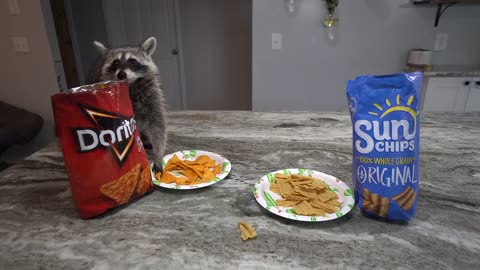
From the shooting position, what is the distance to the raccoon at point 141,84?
88cm

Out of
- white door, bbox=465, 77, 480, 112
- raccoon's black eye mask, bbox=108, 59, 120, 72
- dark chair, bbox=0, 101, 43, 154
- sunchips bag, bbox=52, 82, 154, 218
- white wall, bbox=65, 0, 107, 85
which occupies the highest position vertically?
white wall, bbox=65, 0, 107, 85

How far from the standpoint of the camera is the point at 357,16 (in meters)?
2.37

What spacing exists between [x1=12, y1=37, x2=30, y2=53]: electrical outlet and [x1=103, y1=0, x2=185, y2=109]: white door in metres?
1.00

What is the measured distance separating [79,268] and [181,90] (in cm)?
325

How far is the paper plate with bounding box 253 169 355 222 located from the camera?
0.58m

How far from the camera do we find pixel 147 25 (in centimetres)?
334

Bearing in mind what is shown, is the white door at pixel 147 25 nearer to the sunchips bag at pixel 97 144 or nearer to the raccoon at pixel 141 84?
the raccoon at pixel 141 84

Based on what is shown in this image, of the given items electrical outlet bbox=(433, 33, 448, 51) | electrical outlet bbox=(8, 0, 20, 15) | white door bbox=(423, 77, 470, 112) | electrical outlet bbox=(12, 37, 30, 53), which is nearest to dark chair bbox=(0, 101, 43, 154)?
electrical outlet bbox=(12, 37, 30, 53)

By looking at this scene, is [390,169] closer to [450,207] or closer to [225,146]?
[450,207]

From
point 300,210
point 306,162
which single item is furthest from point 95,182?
point 306,162

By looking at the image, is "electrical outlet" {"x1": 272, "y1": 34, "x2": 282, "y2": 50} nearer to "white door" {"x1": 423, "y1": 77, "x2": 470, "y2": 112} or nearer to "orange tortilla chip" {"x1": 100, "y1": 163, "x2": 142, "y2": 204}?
"white door" {"x1": 423, "y1": 77, "x2": 470, "y2": 112}

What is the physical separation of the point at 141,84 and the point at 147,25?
9.03 feet

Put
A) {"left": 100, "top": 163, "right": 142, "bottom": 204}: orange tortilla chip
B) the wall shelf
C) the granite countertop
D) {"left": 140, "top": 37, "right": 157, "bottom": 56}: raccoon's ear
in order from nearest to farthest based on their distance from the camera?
the granite countertop
{"left": 100, "top": 163, "right": 142, "bottom": 204}: orange tortilla chip
{"left": 140, "top": 37, "right": 157, "bottom": 56}: raccoon's ear
the wall shelf

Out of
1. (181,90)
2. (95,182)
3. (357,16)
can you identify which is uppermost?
(357,16)
